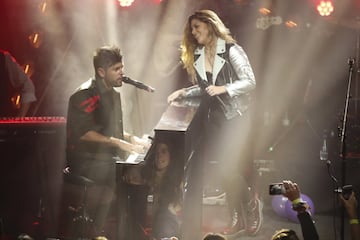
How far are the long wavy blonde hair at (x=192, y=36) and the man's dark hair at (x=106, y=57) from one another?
799 mm

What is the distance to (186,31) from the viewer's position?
5566 mm

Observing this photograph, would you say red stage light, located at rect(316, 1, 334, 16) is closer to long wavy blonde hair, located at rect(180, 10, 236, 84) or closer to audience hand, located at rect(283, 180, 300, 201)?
long wavy blonde hair, located at rect(180, 10, 236, 84)

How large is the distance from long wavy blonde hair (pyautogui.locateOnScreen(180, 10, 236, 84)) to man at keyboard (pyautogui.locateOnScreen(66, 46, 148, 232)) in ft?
2.64

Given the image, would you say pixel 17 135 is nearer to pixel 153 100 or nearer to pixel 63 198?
pixel 63 198

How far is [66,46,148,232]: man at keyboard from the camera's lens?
17.6 ft

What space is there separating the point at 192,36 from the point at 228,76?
25.6 inches

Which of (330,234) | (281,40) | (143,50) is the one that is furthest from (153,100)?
(330,234)

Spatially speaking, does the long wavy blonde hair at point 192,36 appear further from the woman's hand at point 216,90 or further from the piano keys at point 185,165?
the piano keys at point 185,165

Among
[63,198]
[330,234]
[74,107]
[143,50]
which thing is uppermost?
[143,50]

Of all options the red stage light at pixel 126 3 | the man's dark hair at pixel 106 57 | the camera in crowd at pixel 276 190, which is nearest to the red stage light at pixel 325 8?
the red stage light at pixel 126 3

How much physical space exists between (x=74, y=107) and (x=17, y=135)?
0.79 metres

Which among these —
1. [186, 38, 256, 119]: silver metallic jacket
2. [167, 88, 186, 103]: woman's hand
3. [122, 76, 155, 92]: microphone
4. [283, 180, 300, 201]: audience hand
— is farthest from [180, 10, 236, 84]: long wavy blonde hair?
[283, 180, 300, 201]: audience hand

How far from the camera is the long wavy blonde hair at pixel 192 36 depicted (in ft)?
17.9

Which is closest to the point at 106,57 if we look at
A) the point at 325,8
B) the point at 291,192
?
the point at 291,192
